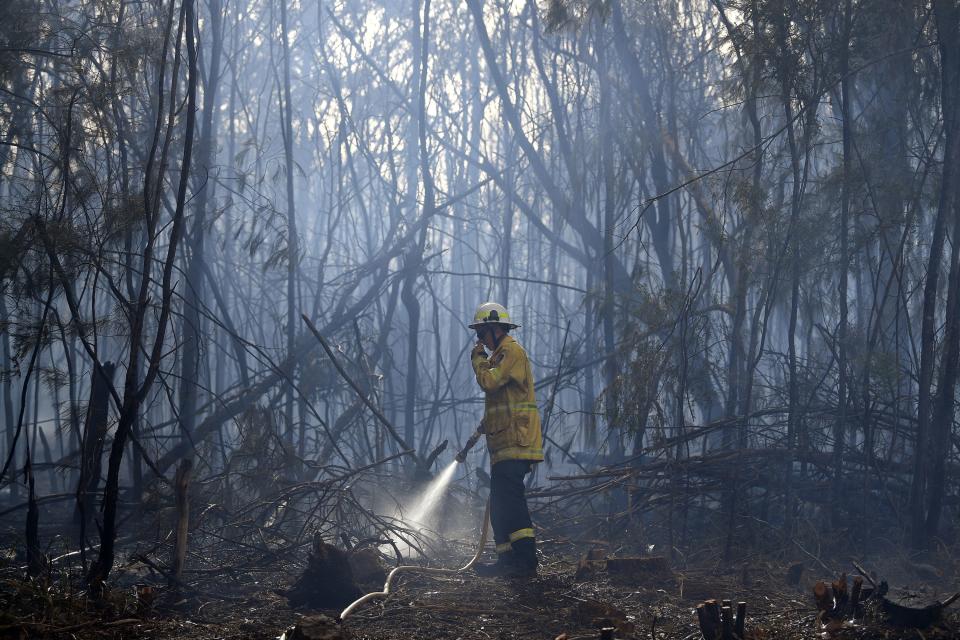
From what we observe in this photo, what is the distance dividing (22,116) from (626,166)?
25.7 feet

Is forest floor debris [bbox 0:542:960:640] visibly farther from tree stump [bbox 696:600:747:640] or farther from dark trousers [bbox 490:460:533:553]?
dark trousers [bbox 490:460:533:553]

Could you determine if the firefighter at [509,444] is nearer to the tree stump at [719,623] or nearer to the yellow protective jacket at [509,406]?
the yellow protective jacket at [509,406]

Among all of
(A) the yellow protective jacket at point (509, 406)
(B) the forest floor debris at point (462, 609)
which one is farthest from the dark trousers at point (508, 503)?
(B) the forest floor debris at point (462, 609)

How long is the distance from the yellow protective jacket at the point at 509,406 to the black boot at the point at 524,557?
2.20ft

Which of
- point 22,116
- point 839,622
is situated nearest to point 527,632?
point 839,622

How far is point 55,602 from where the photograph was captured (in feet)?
16.3

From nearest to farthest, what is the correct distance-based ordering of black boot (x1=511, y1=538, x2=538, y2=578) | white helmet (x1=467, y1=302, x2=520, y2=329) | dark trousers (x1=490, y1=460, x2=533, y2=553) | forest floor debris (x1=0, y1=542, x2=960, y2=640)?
1. forest floor debris (x1=0, y1=542, x2=960, y2=640)
2. black boot (x1=511, y1=538, x2=538, y2=578)
3. dark trousers (x1=490, y1=460, x2=533, y2=553)
4. white helmet (x1=467, y1=302, x2=520, y2=329)

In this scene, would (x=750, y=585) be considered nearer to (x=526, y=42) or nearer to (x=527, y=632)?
(x=527, y=632)

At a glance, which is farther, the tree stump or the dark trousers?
the dark trousers

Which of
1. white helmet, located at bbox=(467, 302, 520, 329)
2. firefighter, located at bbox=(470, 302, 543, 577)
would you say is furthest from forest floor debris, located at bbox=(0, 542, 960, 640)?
white helmet, located at bbox=(467, 302, 520, 329)

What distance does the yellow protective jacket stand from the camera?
7195mm

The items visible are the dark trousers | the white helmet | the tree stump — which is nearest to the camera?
the tree stump

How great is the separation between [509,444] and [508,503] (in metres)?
0.48

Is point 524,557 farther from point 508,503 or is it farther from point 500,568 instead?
point 508,503
